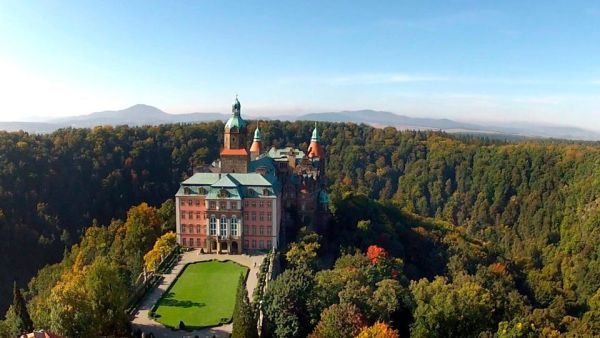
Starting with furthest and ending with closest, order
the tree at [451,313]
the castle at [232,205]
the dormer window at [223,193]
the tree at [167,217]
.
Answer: the tree at [167,217] < the castle at [232,205] < the dormer window at [223,193] < the tree at [451,313]

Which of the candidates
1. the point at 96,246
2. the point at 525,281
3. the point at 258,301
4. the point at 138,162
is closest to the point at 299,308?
the point at 258,301

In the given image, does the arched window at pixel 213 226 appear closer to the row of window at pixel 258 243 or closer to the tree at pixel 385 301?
the row of window at pixel 258 243

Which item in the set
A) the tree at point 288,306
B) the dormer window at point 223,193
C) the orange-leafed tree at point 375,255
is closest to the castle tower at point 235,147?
the dormer window at point 223,193

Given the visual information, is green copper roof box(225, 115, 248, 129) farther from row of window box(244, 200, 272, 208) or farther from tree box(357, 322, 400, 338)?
tree box(357, 322, 400, 338)

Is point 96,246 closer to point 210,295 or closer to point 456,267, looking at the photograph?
point 210,295

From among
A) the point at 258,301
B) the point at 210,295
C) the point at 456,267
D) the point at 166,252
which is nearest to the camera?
the point at 258,301

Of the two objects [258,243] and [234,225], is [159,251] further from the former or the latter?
[258,243]

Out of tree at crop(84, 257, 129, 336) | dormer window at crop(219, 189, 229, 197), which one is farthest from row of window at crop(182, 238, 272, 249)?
tree at crop(84, 257, 129, 336)
